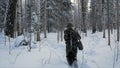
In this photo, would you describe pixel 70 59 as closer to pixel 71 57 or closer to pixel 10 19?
pixel 71 57

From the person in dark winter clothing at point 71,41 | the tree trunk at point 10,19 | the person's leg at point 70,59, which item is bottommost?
the person's leg at point 70,59

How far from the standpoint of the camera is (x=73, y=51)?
31.4ft

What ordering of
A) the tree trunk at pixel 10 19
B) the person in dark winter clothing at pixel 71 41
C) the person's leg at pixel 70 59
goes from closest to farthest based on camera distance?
the person in dark winter clothing at pixel 71 41
the person's leg at pixel 70 59
the tree trunk at pixel 10 19

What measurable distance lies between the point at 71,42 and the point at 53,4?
1179 inches

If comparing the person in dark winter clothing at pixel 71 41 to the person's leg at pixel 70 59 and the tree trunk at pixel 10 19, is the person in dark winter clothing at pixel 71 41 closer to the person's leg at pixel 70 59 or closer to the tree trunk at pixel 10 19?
the person's leg at pixel 70 59

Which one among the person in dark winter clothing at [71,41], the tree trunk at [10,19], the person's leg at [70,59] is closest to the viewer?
the person in dark winter clothing at [71,41]

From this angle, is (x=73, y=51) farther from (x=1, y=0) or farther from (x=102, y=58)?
(x=1, y=0)

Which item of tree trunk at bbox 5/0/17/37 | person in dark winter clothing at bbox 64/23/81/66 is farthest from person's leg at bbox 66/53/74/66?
tree trunk at bbox 5/0/17/37

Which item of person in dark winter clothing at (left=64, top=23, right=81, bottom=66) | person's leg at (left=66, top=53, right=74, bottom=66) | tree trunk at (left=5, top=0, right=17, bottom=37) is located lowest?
person's leg at (left=66, top=53, right=74, bottom=66)

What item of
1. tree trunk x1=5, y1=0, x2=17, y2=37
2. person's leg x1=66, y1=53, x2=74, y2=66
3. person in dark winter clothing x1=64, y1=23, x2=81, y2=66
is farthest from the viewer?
tree trunk x1=5, y1=0, x2=17, y2=37

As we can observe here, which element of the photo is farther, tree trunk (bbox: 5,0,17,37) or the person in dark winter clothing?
tree trunk (bbox: 5,0,17,37)

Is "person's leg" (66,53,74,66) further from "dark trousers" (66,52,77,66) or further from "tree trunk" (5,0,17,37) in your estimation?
"tree trunk" (5,0,17,37)

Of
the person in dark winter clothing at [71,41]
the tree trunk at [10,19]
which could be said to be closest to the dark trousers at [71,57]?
the person in dark winter clothing at [71,41]

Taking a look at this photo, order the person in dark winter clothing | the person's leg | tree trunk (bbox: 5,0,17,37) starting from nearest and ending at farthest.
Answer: the person in dark winter clothing, the person's leg, tree trunk (bbox: 5,0,17,37)
